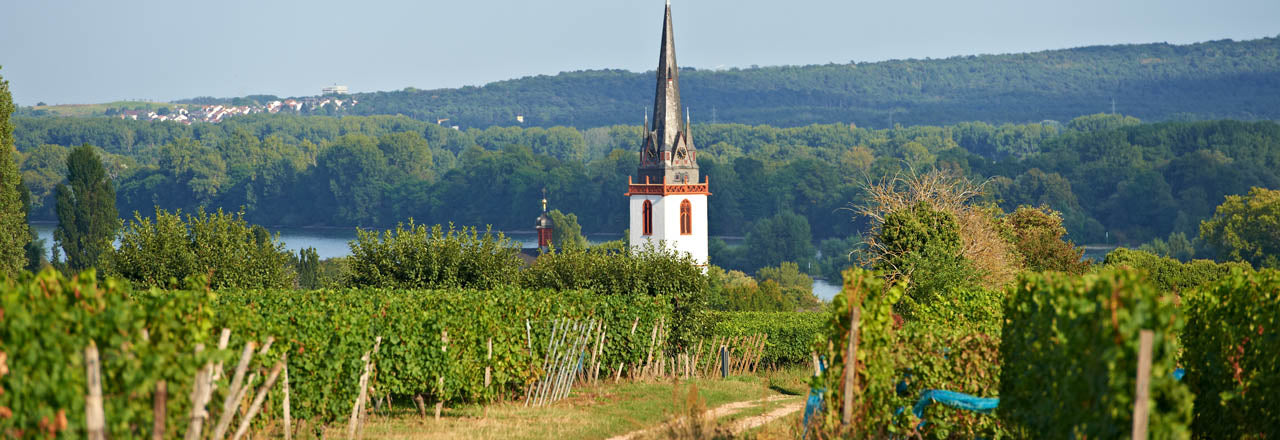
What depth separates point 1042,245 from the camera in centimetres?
4909

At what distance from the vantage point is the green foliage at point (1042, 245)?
156ft

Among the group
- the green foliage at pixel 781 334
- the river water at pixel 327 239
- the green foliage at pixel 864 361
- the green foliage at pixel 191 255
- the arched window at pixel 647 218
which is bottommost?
the river water at pixel 327 239

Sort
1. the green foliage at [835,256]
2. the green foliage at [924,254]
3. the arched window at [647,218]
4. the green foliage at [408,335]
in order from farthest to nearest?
the green foliage at [835,256] → the arched window at [647,218] → the green foliage at [924,254] → the green foliage at [408,335]

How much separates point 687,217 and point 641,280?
2083 inches

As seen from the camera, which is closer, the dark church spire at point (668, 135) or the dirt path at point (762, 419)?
the dirt path at point (762, 419)

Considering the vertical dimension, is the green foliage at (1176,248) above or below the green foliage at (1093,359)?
below

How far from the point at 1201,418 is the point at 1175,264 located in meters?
51.3

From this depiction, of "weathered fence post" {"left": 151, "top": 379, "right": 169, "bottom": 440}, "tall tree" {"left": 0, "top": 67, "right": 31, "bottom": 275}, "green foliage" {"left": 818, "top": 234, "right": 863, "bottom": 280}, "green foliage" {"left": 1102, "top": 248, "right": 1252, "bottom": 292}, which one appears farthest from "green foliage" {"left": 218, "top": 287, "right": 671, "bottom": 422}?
"green foliage" {"left": 818, "top": 234, "right": 863, "bottom": 280}

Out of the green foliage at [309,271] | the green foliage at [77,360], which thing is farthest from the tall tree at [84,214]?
the green foliage at [77,360]

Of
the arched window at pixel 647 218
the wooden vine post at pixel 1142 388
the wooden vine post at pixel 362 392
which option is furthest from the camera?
the arched window at pixel 647 218

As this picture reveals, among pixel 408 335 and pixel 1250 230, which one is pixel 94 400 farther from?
pixel 1250 230

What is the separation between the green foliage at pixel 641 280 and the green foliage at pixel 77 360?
63.3 feet

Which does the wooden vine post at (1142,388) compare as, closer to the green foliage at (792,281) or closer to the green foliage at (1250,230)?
the green foliage at (1250,230)

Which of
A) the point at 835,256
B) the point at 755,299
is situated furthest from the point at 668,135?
the point at 835,256
